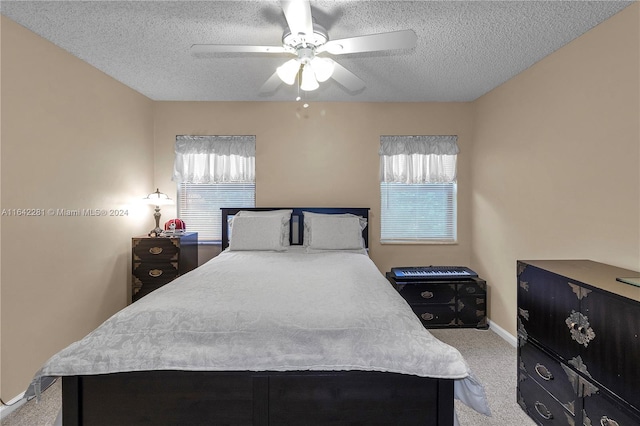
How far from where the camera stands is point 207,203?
4.17m

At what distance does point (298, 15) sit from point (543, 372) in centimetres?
246

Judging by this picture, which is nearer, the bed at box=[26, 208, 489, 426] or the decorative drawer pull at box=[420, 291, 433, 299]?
the bed at box=[26, 208, 489, 426]

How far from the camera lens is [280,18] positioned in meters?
2.16

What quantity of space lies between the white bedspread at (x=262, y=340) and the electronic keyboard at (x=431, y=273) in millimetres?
1893

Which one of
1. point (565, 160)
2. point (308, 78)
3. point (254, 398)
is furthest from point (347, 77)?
point (254, 398)

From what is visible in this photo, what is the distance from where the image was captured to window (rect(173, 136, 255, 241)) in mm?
4035

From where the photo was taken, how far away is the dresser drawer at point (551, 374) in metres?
1.73

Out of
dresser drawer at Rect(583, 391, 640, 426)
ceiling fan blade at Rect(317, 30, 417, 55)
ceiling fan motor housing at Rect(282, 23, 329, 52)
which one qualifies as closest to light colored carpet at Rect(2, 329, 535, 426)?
dresser drawer at Rect(583, 391, 640, 426)

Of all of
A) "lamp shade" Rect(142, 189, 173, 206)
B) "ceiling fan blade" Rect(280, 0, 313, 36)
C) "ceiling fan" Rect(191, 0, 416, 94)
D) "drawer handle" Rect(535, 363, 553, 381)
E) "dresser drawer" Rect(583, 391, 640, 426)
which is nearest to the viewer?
"dresser drawer" Rect(583, 391, 640, 426)

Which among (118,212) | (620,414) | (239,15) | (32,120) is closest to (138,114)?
(118,212)

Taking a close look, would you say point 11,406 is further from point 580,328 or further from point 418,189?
point 418,189

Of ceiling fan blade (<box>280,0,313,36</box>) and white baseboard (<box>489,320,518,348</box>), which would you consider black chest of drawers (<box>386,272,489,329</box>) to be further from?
ceiling fan blade (<box>280,0,313,36</box>)

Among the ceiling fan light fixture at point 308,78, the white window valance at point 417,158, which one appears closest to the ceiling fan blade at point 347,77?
the ceiling fan light fixture at point 308,78

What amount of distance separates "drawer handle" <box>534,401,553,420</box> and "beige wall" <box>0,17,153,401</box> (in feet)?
11.3
